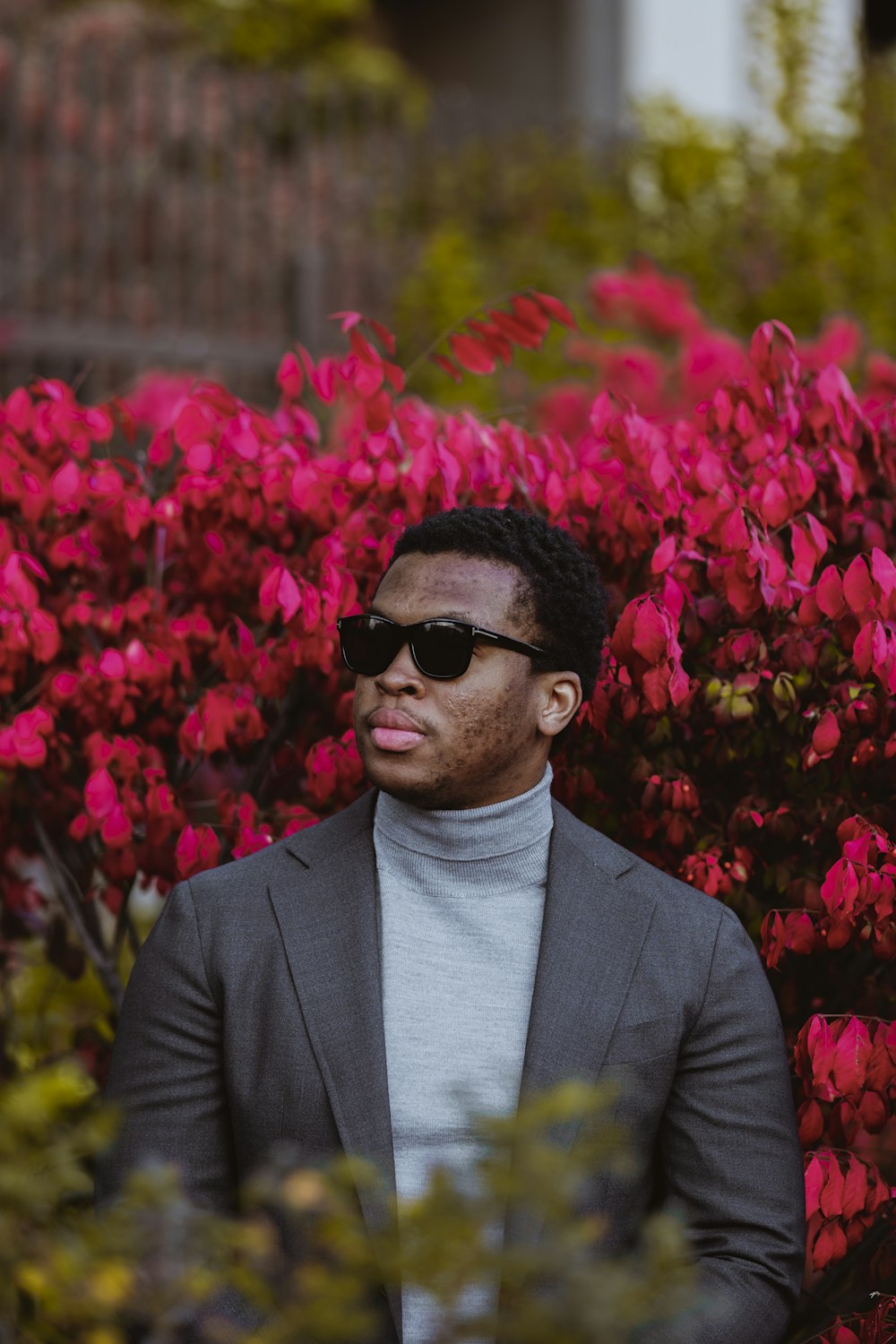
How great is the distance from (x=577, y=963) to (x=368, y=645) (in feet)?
2.06

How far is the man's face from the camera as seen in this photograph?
253cm

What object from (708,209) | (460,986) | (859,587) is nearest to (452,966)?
(460,986)

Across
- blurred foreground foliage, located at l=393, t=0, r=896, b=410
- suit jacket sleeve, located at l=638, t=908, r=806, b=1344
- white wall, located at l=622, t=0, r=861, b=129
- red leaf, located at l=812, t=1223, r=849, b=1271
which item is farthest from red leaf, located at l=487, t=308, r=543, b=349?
white wall, located at l=622, t=0, r=861, b=129

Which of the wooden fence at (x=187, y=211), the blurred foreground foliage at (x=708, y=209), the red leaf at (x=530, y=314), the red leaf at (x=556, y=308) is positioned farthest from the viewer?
the blurred foreground foliage at (x=708, y=209)

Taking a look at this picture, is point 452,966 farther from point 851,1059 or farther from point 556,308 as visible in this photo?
point 556,308

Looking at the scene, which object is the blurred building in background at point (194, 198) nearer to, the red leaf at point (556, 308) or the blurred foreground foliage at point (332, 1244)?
the red leaf at point (556, 308)

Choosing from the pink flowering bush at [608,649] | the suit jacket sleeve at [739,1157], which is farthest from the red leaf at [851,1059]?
the suit jacket sleeve at [739,1157]

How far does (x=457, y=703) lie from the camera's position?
2.54 meters

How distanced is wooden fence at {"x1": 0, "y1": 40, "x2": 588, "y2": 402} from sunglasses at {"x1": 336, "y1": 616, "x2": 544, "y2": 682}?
22.5 feet

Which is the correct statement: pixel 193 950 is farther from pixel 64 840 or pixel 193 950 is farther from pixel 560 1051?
pixel 64 840

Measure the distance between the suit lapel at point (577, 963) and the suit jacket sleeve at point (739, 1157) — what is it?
15 cm

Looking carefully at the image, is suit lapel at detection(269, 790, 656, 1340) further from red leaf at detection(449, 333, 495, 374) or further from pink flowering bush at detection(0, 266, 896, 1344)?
red leaf at detection(449, 333, 495, 374)

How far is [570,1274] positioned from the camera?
1414 millimetres

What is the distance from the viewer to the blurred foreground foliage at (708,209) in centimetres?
972
